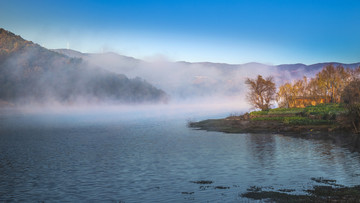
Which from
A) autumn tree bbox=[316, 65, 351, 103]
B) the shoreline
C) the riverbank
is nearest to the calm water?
the shoreline

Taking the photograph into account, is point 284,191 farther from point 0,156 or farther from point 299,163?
point 0,156

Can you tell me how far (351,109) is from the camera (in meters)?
44.6

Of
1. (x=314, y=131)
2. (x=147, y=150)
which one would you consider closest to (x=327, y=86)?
(x=314, y=131)

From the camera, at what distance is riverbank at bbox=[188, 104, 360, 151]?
4430cm

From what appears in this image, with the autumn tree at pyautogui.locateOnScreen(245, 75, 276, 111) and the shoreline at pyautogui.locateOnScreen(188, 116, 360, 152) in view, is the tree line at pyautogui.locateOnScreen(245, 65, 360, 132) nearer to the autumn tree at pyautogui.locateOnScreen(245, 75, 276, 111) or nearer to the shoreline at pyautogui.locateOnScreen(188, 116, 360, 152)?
the autumn tree at pyautogui.locateOnScreen(245, 75, 276, 111)

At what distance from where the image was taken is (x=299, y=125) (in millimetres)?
53625

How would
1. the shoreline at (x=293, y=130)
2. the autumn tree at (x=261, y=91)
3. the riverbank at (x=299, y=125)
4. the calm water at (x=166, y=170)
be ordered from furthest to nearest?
→ the autumn tree at (x=261, y=91), the riverbank at (x=299, y=125), the shoreline at (x=293, y=130), the calm water at (x=166, y=170)

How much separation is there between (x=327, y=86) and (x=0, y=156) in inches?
3208

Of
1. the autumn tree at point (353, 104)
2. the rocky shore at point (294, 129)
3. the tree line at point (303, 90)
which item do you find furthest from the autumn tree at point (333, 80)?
the autumn tree at point (353, 104)

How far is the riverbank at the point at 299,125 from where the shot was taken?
145ft

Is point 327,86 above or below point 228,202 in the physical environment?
above

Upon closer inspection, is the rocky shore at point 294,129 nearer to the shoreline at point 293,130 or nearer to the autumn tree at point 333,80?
the shoreline at point 293,130

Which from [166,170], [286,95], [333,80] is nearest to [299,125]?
[166,170]

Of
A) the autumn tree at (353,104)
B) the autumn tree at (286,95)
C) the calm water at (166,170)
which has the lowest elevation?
the calm water at (166,170)
